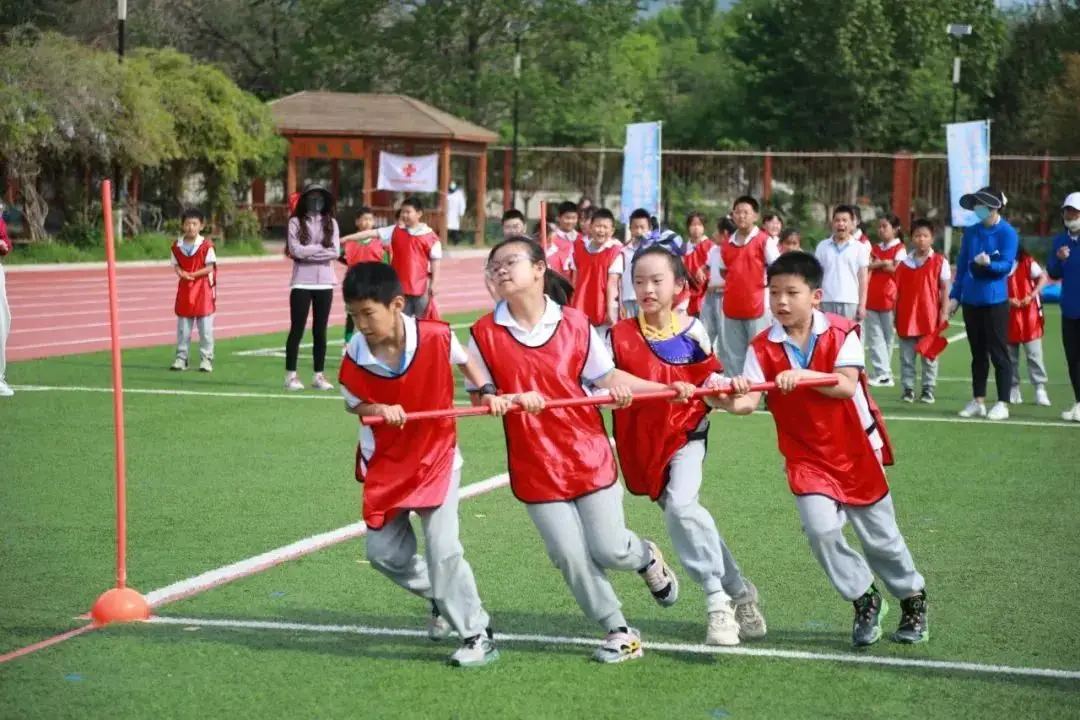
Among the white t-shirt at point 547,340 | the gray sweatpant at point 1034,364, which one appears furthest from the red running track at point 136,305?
the white t-shirt at point 547,340

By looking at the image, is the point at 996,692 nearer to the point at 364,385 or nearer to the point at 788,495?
the point at 364,385

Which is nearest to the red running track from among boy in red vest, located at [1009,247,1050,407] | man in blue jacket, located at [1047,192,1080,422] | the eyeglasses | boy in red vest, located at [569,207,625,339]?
boy in red vest, located at [569,207,625,339]

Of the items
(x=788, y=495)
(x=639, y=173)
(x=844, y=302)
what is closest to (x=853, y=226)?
(x=844, y=302)

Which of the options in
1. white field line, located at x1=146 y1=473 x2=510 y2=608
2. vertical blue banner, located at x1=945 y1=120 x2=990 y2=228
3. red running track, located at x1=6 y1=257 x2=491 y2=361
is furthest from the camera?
vertical blue banner, located at x1=945 y1=120 x2=990 y2=228

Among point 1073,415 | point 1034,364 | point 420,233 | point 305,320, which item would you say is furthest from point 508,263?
point 1034,364

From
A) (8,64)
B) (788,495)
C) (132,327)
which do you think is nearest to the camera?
(788,495)

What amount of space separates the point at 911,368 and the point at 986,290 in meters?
1.79

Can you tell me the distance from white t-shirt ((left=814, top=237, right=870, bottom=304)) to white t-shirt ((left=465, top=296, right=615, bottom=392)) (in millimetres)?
9875

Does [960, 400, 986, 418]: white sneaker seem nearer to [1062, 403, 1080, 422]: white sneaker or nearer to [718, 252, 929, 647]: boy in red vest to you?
[1062, 403, 1080, 422]: white sneaker

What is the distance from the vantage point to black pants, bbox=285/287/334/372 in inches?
595

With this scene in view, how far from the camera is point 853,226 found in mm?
15945

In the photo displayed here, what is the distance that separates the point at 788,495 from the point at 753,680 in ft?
13.6

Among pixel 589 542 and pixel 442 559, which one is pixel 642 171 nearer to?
pixel 589 542

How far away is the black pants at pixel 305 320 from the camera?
15.1 m
